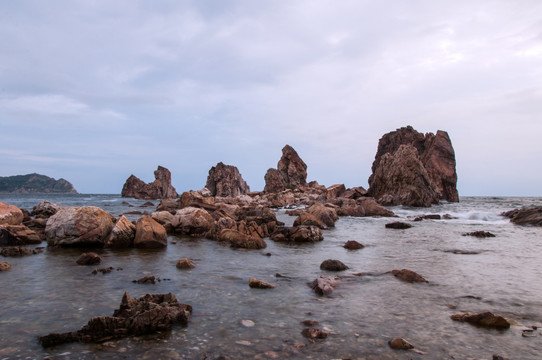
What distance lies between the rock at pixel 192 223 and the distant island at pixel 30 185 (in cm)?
20014

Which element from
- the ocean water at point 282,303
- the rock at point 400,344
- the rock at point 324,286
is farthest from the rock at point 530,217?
the rock at point 400,344

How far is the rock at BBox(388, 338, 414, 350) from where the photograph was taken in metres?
5.18

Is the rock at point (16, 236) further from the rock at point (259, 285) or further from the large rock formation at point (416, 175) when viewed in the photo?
the large rock formation at point (416, 175)

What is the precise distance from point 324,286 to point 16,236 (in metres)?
15.3

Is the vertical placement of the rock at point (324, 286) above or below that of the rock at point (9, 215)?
below

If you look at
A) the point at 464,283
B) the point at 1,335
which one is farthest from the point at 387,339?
the point at 1,335

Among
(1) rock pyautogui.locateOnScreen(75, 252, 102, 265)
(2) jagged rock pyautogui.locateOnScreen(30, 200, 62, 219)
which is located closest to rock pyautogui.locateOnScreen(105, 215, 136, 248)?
(1) rock pyautogui.locateOnScreen(75, 252, 102, 265)

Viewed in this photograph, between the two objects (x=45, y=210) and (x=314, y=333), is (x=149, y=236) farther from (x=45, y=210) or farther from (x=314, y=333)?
(x=45, y=210)

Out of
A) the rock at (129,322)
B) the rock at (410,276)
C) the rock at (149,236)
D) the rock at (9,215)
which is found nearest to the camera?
the rock at (129,322)

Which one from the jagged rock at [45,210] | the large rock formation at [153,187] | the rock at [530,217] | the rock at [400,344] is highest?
the large rock formation at [153,187]

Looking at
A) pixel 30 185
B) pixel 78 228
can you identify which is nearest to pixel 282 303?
pixel 78 228

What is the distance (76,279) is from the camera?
30.0ft

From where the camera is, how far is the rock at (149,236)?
15211mm

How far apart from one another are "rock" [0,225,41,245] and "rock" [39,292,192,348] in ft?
42.8
